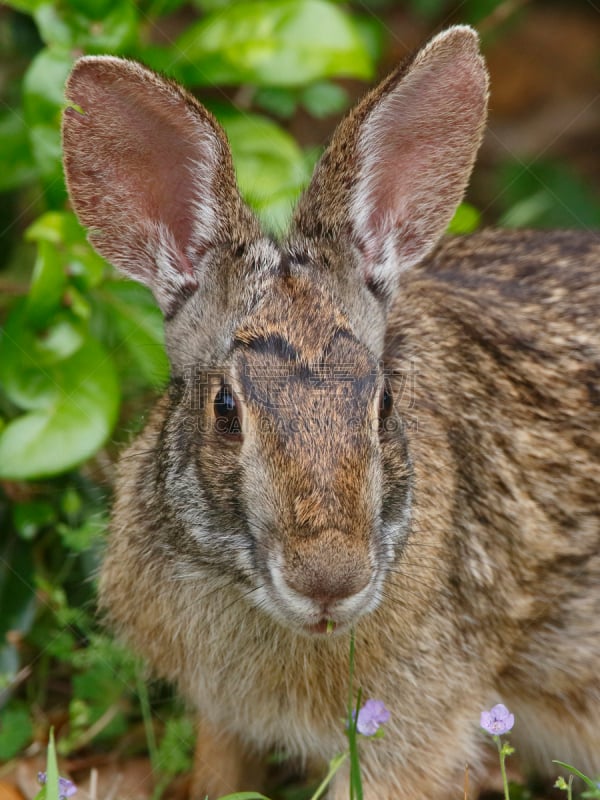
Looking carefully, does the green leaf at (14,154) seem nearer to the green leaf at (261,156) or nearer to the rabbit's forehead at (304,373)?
the green leaf at (261,156)

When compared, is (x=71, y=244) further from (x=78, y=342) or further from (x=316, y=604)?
(x=316, y=604)

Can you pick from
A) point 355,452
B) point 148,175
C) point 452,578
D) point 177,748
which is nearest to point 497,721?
point 452,578

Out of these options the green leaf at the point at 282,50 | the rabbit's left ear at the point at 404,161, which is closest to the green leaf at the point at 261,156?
the green leaf at the point at 282,50

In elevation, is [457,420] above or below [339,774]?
above

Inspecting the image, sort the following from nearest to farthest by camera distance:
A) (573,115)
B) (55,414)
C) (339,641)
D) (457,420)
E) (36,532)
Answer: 1. (339,641)
2. (457,420)
3. (55,414)
4. (36,532)
5. (573,115)

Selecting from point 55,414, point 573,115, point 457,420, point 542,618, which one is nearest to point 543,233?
point 457,420

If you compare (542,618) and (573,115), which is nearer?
(542,618)

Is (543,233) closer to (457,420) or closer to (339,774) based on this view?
(457,420)
